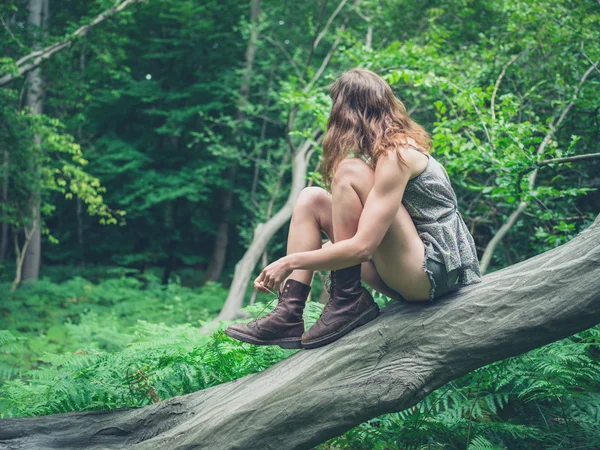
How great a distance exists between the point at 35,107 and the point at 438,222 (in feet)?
32.8

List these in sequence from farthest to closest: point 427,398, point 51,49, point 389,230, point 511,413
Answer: point 51,49 < point 511,413 < point 427,398 < point 389,230

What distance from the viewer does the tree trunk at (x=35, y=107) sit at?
31.5 feet

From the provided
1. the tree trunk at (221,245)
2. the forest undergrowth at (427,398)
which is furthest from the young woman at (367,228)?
the tree trunk at (221,245)

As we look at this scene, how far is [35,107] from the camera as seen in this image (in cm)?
1030

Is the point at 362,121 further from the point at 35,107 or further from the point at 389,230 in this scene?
the point at 35,107

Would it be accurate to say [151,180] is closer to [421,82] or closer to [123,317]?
[123,317]

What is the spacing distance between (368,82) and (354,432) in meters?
2.03

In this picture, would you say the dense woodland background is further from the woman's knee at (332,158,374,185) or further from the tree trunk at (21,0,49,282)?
the woman's knee at (332,158,374,185)

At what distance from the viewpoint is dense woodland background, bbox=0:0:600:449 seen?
3.34 m

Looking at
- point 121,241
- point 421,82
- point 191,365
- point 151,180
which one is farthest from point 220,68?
point 191,365

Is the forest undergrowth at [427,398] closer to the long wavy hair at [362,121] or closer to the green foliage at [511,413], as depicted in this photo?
the green foliage at [511,413]

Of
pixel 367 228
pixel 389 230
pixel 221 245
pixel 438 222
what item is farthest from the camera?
pixel 221 245

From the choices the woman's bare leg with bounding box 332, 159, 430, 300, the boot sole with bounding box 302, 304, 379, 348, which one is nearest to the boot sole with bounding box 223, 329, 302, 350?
the boot sole with bounding box 302, 304, 379, 348

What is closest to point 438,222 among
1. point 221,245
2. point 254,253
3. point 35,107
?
point 254,253
